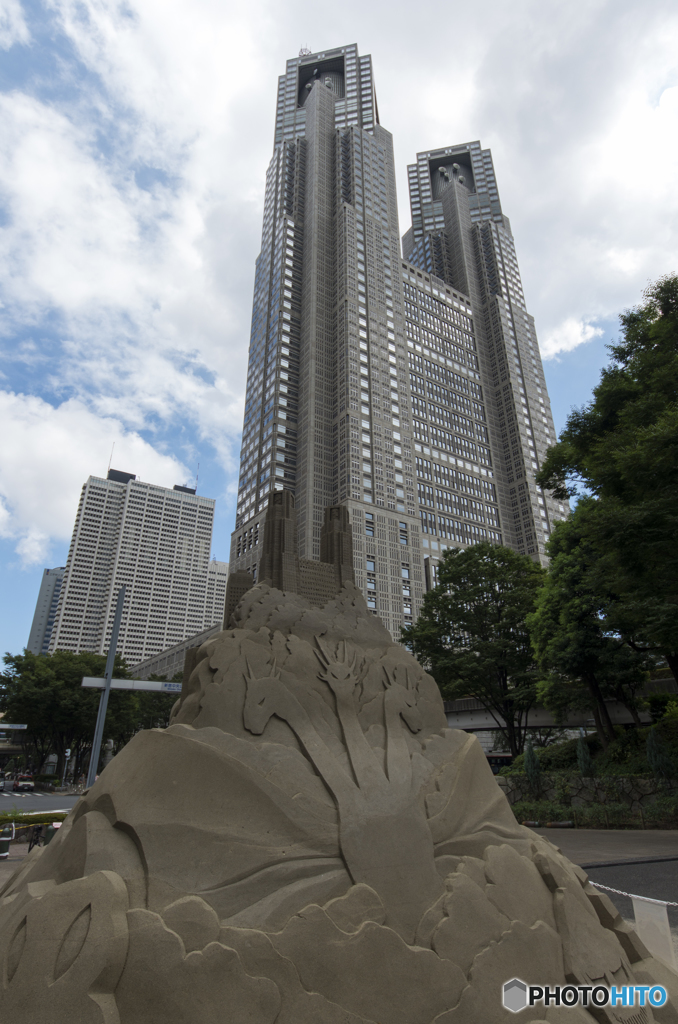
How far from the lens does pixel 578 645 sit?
20344mm

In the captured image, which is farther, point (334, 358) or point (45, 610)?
point (45, 610)

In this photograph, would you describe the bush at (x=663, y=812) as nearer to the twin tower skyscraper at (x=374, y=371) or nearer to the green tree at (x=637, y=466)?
the green tree at (x=637, y=466)

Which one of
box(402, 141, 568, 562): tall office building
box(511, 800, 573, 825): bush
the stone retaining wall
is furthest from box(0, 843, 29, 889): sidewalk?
box(402, 141, 568, 562): tall office building

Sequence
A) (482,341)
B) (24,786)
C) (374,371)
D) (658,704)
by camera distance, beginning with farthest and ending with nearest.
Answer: (482,341) → (374,371) → (24,786) → (658,704)

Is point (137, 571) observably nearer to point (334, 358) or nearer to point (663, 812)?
point (334, 358)

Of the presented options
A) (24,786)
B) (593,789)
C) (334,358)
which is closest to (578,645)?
(593,789)

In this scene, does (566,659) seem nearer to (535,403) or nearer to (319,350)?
(319,350)

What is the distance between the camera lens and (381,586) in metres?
50.1

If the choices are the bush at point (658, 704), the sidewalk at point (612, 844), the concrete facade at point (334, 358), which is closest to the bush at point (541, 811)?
the sidewalk at point (612, 844)

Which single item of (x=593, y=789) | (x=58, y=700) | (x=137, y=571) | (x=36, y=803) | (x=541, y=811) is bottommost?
(x=36, y=803)

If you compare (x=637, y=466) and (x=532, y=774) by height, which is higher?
(x=637, y=466)

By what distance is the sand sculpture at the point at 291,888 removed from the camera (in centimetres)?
335

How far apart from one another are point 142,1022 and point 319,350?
6096 cm

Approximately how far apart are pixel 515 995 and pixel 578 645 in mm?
18158
